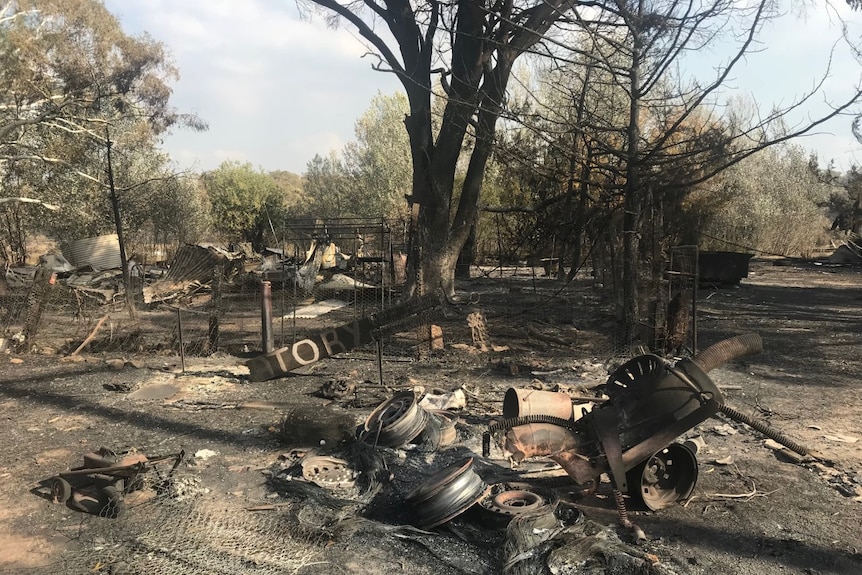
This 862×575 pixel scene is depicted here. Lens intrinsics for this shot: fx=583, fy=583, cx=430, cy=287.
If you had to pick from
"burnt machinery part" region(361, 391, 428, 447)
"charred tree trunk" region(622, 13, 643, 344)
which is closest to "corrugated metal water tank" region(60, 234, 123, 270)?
"charred tree trunk" region(622, 13, 643, 344)

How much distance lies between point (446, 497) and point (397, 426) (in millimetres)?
1443

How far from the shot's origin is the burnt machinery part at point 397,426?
541cm


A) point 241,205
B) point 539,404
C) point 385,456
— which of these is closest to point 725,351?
point 539,404

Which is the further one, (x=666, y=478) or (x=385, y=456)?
(x=385, y=456)

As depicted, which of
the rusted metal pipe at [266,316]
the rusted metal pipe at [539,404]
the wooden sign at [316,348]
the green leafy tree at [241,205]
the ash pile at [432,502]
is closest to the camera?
the ash pile at [432,502]

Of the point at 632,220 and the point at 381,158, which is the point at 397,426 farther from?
the point at 381,158

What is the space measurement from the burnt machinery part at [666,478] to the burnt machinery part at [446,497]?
1.19 meters

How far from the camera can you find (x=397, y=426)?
213 inches

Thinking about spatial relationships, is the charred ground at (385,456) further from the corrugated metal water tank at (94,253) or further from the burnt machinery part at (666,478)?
the corrugated metal water tank at (94,253)

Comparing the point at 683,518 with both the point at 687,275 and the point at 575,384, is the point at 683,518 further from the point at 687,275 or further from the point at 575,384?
the point at 687,275

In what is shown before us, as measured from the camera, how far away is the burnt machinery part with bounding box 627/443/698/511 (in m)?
4.39

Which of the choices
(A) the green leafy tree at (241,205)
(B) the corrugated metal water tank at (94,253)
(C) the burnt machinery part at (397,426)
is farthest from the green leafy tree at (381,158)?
(C) the burnt machinery part at (397,426)

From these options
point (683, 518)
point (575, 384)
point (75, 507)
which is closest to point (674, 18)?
point (575, 384)

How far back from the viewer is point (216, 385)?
8.18 metres
